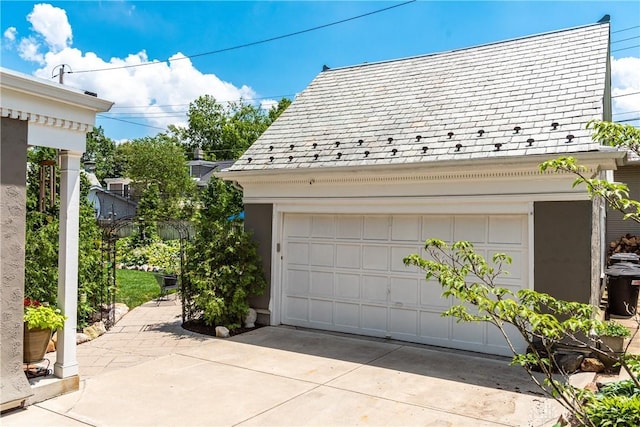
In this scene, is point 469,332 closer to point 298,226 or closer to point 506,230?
point 506,230

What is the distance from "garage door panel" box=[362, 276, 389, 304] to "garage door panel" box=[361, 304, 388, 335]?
0.14 m

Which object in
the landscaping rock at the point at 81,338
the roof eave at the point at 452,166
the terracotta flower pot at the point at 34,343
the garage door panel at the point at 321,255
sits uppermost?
the roof eave at the point at 452,166

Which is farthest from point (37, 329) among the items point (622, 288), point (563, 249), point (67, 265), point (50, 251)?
point (622, 288)

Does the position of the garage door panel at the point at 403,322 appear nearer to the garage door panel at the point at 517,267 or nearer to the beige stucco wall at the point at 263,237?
the garage door panel at the point at 517,267

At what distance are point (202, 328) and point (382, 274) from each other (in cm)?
355

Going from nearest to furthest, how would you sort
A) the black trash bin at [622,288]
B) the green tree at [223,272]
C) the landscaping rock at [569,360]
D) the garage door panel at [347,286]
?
the landscaping rock at [569,360] → the garage door panel at [347,286] → the green tree at [223,272] → the black trash bin at [622,288]

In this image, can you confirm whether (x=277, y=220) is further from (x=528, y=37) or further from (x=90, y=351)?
(x=528, y=37)

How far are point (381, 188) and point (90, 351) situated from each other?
5.32m

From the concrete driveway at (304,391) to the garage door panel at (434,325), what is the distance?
0.30m

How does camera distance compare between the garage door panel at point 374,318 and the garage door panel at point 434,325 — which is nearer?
the garage door panel at point 434,325

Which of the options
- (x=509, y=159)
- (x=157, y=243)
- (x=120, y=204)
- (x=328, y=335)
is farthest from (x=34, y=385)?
(x=120, y=204)

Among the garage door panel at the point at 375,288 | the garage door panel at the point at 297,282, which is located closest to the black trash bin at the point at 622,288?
the garage door panel at the point at 375,288

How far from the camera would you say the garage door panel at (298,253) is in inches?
347

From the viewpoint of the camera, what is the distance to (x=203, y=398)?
520 cm
